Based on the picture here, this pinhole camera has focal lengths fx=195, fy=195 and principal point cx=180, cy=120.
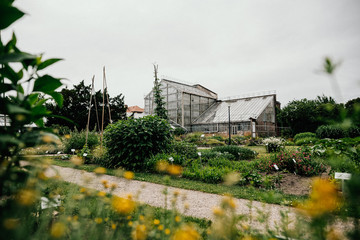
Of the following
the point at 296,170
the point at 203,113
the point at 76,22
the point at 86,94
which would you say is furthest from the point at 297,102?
the point at 76,22

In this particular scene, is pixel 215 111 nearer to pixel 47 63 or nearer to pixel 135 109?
pixel 135 109

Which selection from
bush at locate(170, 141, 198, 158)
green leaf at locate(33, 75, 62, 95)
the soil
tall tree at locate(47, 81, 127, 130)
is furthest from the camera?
tall tree at locate(47, 81, 127, 130)

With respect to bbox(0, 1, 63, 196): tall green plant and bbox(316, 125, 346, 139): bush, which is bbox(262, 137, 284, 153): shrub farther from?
bbox(0, 1, 63, 196): tall green plant

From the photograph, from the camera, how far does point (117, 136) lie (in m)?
6.28

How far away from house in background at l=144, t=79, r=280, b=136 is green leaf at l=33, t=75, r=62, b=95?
70.8 feet

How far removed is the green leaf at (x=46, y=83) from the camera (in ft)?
3.82

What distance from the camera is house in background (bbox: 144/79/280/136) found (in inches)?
921

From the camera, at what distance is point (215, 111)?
2772 centimetres

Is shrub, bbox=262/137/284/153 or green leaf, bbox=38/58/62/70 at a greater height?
green leaf, bbox=38/58/62/70

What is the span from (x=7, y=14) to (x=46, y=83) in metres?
0.38

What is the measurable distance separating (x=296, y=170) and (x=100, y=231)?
543 cm

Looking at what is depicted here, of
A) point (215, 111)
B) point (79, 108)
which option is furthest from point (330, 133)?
point (79, 108)

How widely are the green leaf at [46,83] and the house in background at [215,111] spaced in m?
21.6

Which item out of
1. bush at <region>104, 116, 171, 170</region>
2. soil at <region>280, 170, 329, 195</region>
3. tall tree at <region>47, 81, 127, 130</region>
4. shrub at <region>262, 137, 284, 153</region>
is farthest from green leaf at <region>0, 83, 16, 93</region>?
tall tree at <region>47, 81, 127, 130</region>
